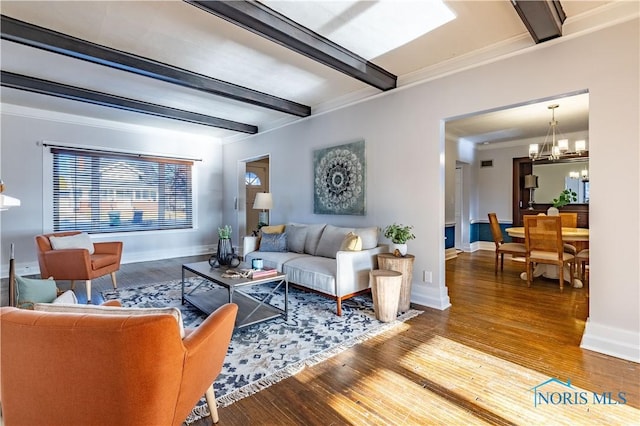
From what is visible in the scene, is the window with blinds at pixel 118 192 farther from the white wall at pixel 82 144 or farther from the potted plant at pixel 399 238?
the potted plant at pixel 399 238

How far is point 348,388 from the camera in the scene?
1.98 metres

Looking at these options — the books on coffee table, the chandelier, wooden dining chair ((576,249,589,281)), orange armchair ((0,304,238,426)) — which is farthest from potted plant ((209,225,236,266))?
the chandelier

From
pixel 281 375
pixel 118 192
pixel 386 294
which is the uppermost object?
pixel 118 192

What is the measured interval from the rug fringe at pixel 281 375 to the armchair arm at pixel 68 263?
2879 millimetres

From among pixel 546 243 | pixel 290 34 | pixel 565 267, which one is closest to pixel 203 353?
pixel 290 34

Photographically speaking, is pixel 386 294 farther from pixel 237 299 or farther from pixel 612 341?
pixel 612 341

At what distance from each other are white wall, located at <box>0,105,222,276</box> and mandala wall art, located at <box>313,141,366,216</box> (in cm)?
325

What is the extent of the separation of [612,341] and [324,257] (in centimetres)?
278

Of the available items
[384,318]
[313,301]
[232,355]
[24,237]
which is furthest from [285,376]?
[24,237]

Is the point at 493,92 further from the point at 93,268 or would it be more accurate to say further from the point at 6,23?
the point at 93,268

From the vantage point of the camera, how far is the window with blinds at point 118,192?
5328 mm

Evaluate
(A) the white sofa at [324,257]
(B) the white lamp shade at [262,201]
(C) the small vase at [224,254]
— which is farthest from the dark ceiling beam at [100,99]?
(C) the small vase at [224,254]

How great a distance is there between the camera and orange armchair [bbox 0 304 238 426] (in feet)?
3.43

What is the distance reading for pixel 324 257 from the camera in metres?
4.03
